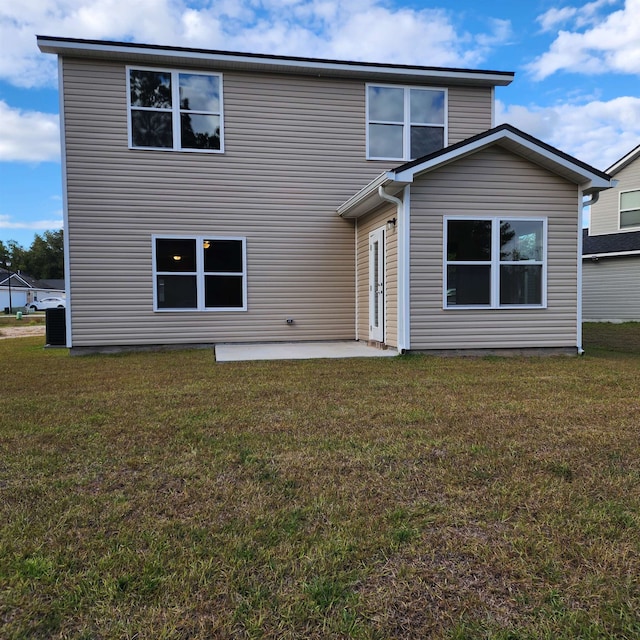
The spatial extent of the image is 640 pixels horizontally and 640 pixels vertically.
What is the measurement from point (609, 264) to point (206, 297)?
13.5 m

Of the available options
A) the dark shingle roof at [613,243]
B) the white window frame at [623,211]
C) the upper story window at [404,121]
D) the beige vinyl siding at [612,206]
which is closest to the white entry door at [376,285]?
the upper story window at [404,121]

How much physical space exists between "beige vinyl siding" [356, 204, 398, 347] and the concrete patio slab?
1.16 feet

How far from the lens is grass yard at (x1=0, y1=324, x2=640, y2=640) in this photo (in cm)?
147

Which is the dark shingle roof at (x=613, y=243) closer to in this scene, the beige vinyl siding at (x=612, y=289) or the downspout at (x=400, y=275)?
the beige vinyl siding at (x=612, y=289)

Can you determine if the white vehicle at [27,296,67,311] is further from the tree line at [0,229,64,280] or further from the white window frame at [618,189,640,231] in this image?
the white window frame at [618,189,640,231]

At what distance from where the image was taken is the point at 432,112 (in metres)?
9.45

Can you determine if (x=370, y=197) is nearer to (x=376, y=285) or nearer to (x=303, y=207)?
(x=376, y=285)

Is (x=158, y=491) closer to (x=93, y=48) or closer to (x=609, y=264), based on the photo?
(x=93, y=48)

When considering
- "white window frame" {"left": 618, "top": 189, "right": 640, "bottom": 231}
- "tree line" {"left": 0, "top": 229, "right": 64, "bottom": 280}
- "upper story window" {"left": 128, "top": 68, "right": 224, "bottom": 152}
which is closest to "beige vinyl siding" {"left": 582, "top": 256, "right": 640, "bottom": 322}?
"white window frame" {"left": 618, "top": 189, "right": 640, "bottom": 231}

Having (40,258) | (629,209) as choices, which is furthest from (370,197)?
(40,258)

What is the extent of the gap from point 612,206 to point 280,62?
14.3 metres

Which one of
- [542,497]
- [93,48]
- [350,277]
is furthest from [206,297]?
[542,497]

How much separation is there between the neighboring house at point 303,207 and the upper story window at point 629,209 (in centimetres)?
1032

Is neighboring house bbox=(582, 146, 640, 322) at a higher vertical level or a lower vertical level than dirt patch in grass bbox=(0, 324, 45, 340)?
higher
